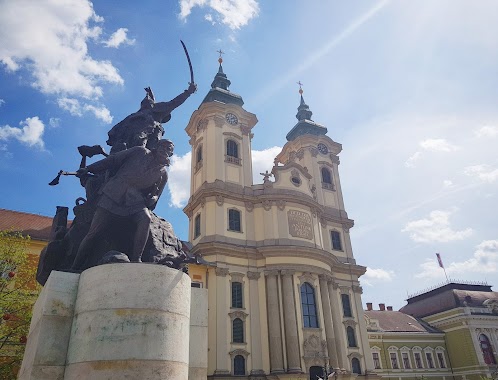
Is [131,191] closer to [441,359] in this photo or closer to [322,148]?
[322,148]

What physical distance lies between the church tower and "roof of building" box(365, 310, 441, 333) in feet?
37.3

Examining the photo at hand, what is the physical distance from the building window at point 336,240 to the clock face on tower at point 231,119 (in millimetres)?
12804

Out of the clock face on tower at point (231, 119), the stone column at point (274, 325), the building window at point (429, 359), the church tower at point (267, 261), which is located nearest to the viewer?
the stone column at point (274, 325)

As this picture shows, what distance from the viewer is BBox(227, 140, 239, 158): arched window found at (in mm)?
35125

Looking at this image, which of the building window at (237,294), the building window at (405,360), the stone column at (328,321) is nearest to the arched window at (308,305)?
the stone column at (328,321)

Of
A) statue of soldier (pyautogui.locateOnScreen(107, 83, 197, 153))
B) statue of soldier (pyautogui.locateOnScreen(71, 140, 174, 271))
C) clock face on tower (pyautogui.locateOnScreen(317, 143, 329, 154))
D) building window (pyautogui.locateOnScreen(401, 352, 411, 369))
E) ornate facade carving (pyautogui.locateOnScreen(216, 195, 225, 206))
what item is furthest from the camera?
building window (pyautogui.locateOnScreen(401, 352, 411, 369))

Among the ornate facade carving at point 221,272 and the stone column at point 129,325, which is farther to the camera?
the ornate facade carving at point 221,272

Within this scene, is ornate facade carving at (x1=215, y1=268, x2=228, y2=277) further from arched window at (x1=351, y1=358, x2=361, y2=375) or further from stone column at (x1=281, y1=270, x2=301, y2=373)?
arched window at (x1=351, y1=358, x2=361, y2=375)

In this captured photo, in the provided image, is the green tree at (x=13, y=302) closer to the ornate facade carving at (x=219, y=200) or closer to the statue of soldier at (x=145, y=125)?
the statue of soldier at (x=145, y=125)

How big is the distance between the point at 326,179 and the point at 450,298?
20890 millimetres

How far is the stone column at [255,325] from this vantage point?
2703 cm

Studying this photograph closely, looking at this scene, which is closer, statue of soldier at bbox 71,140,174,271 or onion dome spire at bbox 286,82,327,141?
statue of soldier at bbox 71,140,174,271

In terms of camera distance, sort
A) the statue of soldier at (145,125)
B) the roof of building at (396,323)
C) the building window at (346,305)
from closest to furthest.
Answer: the statue of soldier at (145,125) → the building window at (346,305) → the roof of building at (396,323)

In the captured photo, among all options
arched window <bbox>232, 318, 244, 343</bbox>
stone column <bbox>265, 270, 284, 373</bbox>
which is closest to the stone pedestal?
arched window <bbox>232, 318, 244, 343</bbox>
